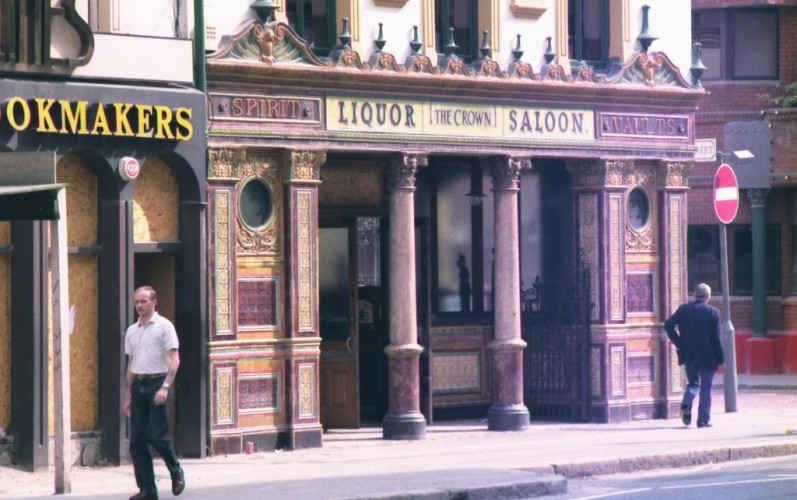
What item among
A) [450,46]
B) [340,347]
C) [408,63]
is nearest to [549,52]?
[450,46]

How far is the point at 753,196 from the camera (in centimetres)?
3216

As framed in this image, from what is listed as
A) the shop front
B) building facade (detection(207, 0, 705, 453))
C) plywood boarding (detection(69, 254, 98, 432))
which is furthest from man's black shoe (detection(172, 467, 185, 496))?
building facade (detection(207, 0, 705, 453))

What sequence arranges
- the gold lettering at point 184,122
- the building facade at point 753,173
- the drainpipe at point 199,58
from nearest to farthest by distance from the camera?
the gold lettering at point 184,122, the drainpipe at point 199,58, the building facade at point 753,173

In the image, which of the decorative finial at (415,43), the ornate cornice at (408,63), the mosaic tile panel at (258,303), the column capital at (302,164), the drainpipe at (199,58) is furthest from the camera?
the decorative finial at (415,43)

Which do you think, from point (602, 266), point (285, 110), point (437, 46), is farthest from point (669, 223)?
point (285, 110)

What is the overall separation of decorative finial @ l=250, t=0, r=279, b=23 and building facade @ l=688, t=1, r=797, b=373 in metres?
14.9

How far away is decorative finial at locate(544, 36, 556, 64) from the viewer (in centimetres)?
2161

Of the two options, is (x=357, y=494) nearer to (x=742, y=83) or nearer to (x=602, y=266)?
(x=602, y=266)

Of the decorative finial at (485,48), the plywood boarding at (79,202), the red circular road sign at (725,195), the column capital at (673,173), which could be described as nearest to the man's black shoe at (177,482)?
the plywood boarding at (79,202)

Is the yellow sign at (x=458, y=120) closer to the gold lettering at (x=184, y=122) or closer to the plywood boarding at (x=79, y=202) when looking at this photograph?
the gold lettering at (x=184, y=122)

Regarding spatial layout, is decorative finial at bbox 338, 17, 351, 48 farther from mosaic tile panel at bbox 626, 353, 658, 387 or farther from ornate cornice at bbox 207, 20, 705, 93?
mosaic tile panel at bbox 626, 353, 658, 387

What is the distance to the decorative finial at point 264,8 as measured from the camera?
18797 millimetres

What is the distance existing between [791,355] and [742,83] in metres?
5.26

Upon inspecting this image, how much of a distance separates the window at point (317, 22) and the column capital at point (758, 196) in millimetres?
14340
